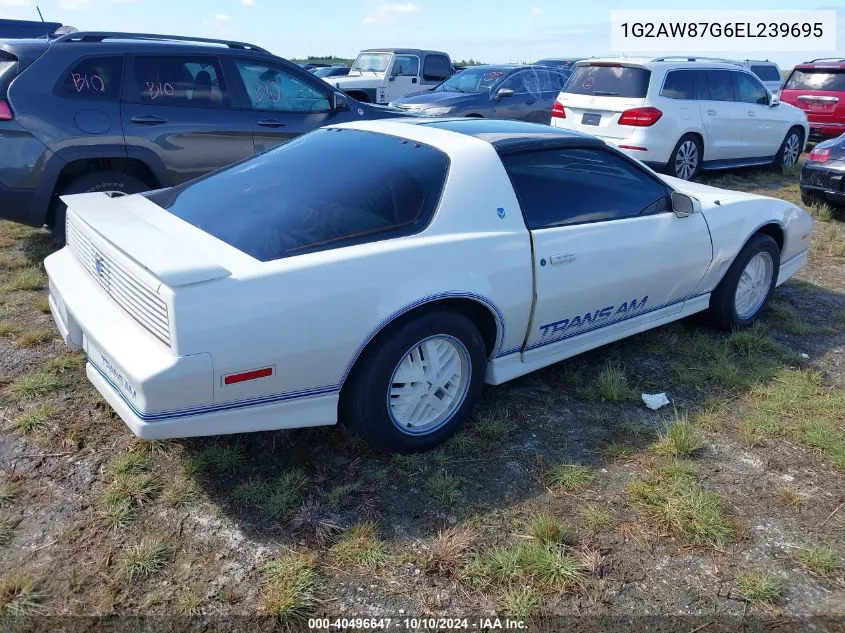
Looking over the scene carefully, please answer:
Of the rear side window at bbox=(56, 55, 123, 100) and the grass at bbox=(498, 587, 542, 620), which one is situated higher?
the rear side window at bbox=(56, 55, 123, 100)

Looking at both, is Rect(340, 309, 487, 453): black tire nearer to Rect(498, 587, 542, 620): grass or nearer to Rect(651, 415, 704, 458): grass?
Rect(498, 587, 542, 620): grass

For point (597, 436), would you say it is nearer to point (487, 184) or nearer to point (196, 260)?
point (487, 184)

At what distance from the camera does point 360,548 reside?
2.54m

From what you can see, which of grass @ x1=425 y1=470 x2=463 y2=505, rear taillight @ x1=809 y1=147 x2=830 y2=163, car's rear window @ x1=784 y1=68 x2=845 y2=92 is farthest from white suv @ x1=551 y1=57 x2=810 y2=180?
grass @ x1=425 y1=470 x2=463 y2=505

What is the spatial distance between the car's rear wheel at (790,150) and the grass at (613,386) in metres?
8.69

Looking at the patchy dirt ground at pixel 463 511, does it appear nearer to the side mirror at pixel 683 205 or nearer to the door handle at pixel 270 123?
the side mirror at pixel 683 205

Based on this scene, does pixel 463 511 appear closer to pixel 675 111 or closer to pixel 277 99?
pixel 277 99

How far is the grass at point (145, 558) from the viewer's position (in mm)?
2410

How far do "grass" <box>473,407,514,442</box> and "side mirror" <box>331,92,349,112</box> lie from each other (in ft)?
13.6

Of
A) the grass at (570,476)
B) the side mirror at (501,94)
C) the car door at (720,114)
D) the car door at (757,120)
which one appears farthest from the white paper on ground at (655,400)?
the side mirror at (501,94)

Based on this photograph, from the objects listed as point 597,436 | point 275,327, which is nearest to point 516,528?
point 597,436

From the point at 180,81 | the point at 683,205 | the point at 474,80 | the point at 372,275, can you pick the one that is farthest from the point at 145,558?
the point at 474,80

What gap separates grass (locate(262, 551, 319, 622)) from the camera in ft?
7.43

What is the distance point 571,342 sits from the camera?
364cm
